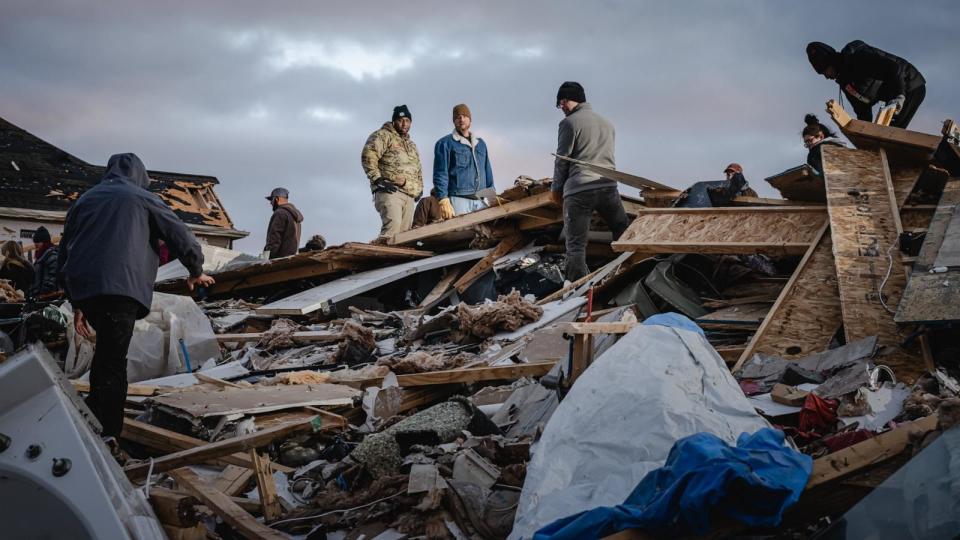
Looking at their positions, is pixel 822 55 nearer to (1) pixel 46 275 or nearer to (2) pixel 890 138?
(2) pixel 890 138

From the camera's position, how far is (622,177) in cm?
732

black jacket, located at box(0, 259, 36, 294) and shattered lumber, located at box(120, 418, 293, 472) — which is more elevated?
black jacket, located at box(0, 259, 36, 294)

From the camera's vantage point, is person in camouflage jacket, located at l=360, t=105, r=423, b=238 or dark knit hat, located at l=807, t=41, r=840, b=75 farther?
person in camouflage jacket, located at l=360, t=105, r=423, b=238

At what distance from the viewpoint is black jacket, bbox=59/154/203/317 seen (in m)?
4.27

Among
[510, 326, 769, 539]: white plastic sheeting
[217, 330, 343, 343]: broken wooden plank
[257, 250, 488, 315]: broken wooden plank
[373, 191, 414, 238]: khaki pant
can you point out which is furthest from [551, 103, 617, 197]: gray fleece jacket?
[510, 326, 769, 539]: white plastic sheeting

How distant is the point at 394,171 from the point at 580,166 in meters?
3.29

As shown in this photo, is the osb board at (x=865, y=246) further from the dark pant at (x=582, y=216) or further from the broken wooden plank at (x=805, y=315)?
the dark pant at (x=582, y=216)

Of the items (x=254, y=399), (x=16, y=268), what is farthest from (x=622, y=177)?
(x=16, y=268)

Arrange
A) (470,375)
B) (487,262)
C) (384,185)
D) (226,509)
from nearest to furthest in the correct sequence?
(226,509) → (470,375) → (487,262) → (384,185)

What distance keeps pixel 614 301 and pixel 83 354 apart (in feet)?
16.9

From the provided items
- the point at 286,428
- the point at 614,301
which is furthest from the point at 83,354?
the point at 614,301

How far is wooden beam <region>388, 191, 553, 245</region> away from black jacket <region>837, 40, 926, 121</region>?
3.30 metres

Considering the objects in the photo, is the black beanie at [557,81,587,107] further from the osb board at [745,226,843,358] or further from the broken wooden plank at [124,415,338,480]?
the broken wooden plank at [124,415,338,480]

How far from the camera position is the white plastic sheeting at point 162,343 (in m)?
6.59
